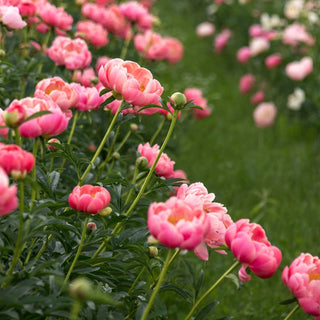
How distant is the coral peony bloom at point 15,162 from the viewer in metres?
0.92

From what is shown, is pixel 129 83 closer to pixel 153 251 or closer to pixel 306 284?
pixel 153 251

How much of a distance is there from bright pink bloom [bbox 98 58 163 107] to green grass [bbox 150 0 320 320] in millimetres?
612

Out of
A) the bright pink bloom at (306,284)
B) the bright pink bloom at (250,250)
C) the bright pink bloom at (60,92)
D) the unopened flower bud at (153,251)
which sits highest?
the bright pink bloom at (60,92)

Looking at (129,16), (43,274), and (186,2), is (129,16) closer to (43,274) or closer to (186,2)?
(43,274)

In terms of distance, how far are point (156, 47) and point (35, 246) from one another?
1.62 meters

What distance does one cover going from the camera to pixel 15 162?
922mm

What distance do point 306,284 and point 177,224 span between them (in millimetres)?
385

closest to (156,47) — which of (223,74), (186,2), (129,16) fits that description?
(129,16)

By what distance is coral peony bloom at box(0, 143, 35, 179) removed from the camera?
92 centimetres

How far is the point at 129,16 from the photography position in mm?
2879

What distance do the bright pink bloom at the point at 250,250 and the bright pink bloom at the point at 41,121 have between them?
0.41 metres

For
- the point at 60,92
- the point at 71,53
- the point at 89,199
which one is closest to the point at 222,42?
the point at 71,53

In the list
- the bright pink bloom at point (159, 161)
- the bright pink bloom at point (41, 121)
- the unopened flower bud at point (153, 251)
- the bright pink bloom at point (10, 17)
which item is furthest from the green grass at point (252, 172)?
the bright pink bloom at point (41, 121)

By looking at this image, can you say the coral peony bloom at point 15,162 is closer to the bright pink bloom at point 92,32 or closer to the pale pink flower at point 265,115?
the bright pink bloom at point 92,32
